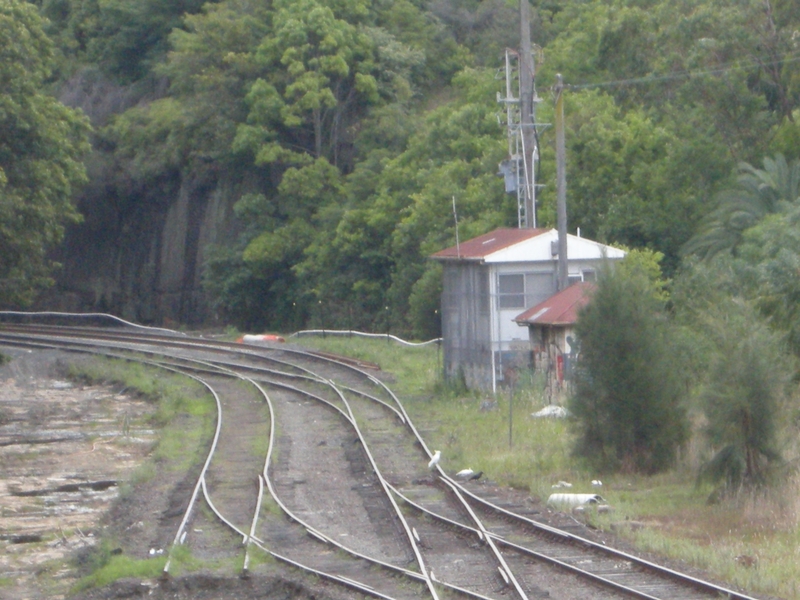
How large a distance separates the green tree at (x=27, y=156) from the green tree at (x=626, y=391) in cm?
1936

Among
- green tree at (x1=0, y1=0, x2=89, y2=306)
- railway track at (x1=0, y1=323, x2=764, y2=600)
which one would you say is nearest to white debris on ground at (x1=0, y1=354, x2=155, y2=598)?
railway track at (x1=0, y1=323, x2=764, y2=600)

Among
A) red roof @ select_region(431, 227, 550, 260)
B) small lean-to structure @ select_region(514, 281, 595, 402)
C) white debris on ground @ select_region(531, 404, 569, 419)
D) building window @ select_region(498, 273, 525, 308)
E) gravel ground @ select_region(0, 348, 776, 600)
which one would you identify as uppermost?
red roof @ select_region(431, 227, 550, 260)

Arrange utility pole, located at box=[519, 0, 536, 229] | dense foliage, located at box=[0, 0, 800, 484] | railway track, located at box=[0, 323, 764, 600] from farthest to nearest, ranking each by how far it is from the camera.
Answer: utility pole, located at box=[519, 0, 536, 229] < dense foliage, located at box=[0, 0, 800, 484] < railway track, located at box=[0, 323, 764, 600]

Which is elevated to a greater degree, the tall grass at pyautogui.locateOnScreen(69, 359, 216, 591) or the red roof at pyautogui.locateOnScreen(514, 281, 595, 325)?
the red roof at pyautogui.locateOnScreen(514, 281, 595, 325)

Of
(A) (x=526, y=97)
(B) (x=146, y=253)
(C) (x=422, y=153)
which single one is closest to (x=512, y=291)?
(A) (x=526, y=97)

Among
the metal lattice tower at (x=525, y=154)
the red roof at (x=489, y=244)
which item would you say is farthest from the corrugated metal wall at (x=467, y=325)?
the metal lattice tower at (x=525, y=154)

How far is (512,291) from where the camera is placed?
24.3 metres

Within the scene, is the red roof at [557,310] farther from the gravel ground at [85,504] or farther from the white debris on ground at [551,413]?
the gravel ground at [85,504]

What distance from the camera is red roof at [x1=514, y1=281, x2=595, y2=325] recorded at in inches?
836

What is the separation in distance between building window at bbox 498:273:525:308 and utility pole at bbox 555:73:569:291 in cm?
148

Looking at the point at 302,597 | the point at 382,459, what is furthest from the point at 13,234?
the point at 302,597

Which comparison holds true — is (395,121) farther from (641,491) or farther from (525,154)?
(641,491)

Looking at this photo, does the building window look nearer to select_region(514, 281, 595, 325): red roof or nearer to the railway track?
select_region(514, 281, 595, 325): red roof

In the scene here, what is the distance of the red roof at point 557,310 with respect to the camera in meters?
21.2
